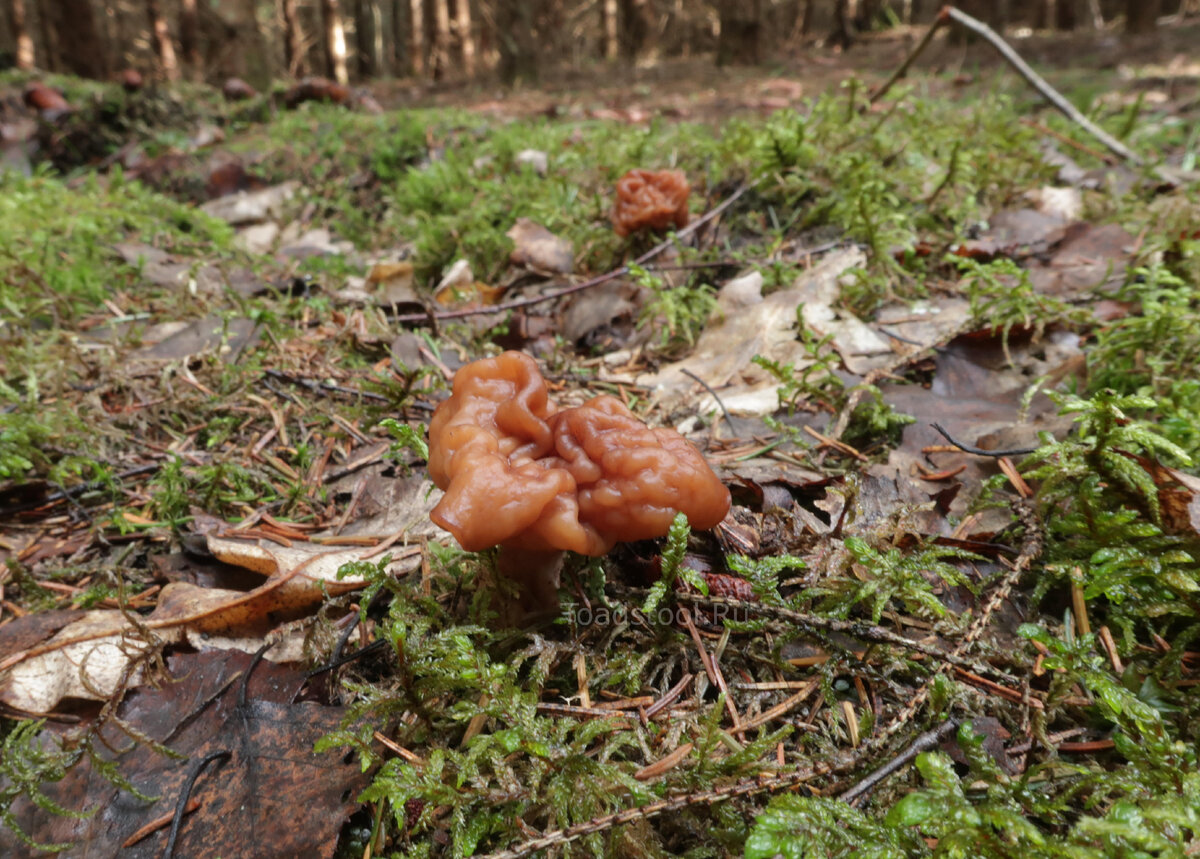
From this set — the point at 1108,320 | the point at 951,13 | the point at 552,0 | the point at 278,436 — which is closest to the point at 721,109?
the point at 951,13

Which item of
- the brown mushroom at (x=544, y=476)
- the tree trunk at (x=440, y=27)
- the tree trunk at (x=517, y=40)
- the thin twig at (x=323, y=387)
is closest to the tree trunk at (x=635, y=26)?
the tree trunk at (x=440, y=27)

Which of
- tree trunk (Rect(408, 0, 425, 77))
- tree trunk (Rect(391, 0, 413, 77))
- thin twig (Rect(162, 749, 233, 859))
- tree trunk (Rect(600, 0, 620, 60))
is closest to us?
thin twig (Rect(162, 749, 233, 859))

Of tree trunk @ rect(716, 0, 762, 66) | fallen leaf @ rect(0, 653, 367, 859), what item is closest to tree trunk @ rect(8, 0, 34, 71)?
tree trunk @ rect(716, 0, 762, 66)

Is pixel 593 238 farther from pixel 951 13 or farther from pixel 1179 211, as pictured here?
pixel 1179 211

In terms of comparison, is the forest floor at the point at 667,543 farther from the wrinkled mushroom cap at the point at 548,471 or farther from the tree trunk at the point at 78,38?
the tree trunk at the point at 78,38

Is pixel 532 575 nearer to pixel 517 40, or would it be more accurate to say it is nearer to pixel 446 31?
pixel 517 40

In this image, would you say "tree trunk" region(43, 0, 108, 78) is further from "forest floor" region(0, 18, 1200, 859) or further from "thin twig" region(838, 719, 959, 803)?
"thin twig" region(838, 719, 959, 803)
